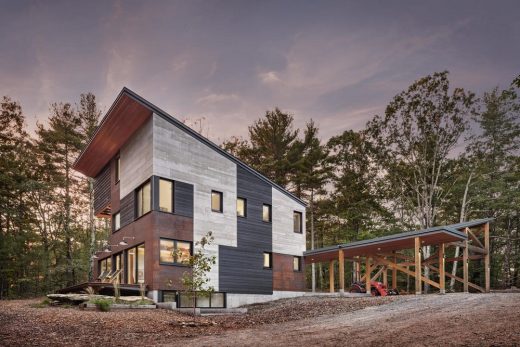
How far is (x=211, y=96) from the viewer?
2738cm

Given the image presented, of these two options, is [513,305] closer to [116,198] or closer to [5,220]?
[116,198]

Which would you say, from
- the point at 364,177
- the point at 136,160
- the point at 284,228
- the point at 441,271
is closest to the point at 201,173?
the point at 136,160

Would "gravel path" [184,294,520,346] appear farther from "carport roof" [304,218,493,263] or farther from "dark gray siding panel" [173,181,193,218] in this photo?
"dark gray siding panel" [173,181,193,218]

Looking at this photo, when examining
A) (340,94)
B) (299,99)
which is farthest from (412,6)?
(299,99)

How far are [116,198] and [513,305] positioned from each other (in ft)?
61.2

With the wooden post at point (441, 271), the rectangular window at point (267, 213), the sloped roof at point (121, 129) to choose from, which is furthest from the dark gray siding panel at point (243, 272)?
the wooden post at point (441, 271)

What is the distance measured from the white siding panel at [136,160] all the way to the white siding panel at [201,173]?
527mm

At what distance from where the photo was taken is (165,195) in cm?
1897

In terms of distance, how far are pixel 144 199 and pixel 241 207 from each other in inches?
212

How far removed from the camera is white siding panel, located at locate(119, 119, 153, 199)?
19.1 metres

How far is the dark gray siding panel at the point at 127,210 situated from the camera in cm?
2055

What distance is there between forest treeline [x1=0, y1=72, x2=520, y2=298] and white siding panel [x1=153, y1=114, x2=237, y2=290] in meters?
14.4

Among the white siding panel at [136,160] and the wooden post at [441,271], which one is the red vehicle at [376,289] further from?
the white siding panel at [136,160]

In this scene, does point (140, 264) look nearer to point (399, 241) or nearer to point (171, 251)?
point (171, 251)
